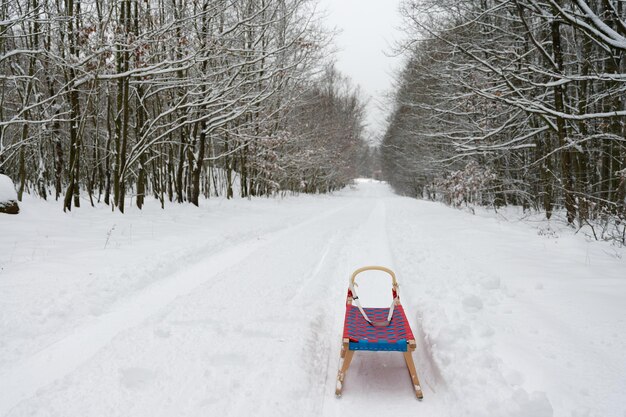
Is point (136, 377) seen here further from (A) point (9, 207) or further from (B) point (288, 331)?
(A) point (9, 207)

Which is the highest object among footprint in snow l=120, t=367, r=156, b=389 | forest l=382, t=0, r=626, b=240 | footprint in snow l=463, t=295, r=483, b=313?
forest l=382, t=0, r=626, b=240

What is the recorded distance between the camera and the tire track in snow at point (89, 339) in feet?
10.2

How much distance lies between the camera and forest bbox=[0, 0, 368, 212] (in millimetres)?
10008

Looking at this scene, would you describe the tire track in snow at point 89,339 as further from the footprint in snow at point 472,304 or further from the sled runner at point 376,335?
the footprint in snow at point 472,304

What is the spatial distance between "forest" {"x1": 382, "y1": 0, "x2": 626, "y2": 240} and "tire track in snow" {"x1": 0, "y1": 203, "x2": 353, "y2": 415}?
6930 mm

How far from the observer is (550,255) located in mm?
6719

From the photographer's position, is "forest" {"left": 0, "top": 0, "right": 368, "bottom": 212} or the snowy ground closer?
the snowy ground

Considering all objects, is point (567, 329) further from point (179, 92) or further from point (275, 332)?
point (179, 92)

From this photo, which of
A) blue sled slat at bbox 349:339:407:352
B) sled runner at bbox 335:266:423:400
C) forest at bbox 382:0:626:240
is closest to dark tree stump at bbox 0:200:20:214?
sled runner at bbox 335:266:423:400

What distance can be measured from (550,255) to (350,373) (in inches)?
209

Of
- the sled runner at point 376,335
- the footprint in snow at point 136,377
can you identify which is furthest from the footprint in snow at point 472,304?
the footprint in snow at point 136,377

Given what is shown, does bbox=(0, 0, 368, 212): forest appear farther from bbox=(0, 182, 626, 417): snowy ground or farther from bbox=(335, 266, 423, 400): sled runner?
bbox=(335, 266, 423, 400): sled runner

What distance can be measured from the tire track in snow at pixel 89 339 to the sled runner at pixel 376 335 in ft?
8.44

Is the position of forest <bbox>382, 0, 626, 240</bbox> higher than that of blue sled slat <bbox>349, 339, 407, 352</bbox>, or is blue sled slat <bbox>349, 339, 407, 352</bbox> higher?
forest <bbox>382, 0, 626, 240</bbox>
